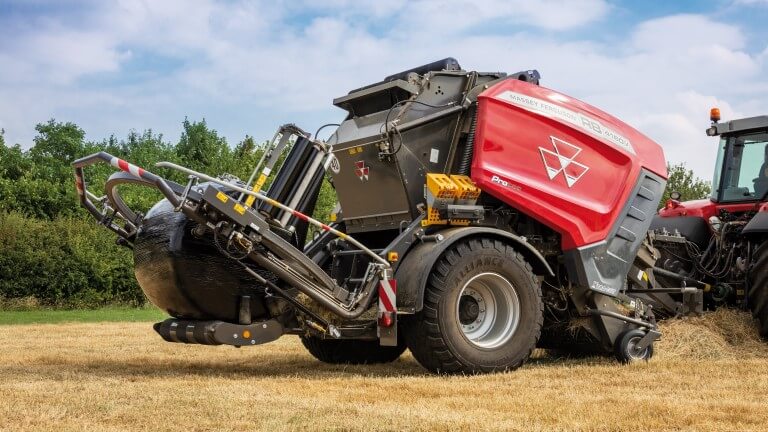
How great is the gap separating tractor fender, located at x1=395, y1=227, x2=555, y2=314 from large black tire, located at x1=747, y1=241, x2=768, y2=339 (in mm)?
2519

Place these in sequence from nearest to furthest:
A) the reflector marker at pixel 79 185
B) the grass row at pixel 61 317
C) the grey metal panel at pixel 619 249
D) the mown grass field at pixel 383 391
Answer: the mown grass field at pixel 383 391
the reflector marker at pixel 79 185
the grey metal panel at pixel 619 249
the grass row at pixel 61 317

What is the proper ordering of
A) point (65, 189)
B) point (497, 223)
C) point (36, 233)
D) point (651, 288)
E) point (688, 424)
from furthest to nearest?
point (65, 189) < point (36, 233) < point (651, 288) < point (497, 223) < point (688, 424)

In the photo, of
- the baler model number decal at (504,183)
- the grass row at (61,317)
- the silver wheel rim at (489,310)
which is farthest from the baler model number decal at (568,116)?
the grass row at (61,317)

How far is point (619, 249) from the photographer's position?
26.8ft

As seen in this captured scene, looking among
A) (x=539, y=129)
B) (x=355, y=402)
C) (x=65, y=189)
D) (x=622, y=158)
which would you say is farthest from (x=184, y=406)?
(x=65, y=189)

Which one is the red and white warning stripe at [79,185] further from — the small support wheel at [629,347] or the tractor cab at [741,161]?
the tractor cab at [741,161]

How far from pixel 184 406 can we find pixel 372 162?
10.6 ft

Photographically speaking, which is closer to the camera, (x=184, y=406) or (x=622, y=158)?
(x=184, y=406)

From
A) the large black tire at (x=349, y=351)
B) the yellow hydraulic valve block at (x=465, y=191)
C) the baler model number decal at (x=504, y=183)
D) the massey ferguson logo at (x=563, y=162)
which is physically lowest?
the large black tire at (x=349, y=351)

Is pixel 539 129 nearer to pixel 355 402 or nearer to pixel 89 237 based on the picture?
pixel 355 402

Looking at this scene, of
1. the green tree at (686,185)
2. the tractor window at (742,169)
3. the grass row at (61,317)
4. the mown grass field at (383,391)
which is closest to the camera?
the mown grass field at (383,391)

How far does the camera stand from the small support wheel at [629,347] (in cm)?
799

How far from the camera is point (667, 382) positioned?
662cm

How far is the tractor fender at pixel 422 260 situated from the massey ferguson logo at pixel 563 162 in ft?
2.24
